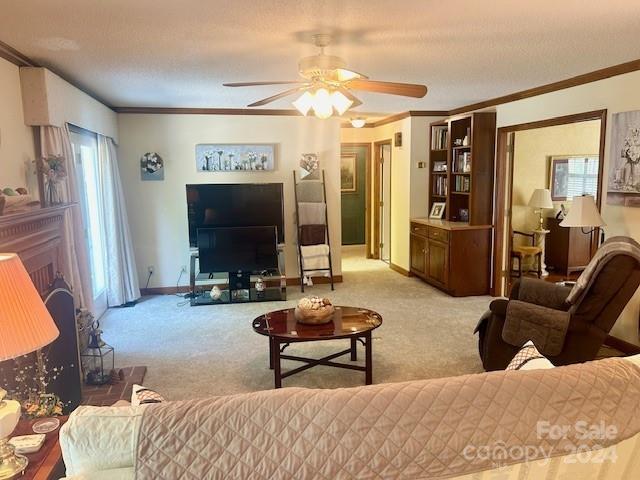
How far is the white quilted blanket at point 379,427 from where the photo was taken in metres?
1.16

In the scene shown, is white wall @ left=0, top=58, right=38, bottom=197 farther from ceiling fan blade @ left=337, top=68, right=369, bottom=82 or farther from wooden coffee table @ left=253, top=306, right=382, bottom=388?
ceiling fan blade @ left=337, top=68, right=369, bottom=82

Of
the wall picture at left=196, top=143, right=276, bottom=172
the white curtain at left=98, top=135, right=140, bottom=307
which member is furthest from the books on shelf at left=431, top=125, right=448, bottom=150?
the white curtain at left=98, top=135, right=140, bottom=307

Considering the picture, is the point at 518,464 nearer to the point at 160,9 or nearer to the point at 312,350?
the point at 160,9

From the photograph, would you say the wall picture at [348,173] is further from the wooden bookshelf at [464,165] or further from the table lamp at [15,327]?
the table lamp at [15,327]

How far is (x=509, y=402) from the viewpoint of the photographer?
4.21ft

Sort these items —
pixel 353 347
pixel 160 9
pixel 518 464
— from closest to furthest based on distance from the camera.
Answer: pixel 518 464 < pixel 160 9 < pixel 353 347

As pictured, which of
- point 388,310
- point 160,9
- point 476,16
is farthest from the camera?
point 388,310

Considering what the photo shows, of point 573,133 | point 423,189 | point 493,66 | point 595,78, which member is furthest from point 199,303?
point 573,133

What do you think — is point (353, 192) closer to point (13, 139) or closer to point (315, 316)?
point (315, 316)

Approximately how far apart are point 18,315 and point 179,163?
192 inches

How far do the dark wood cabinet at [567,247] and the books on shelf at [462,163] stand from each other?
A: 170 centimetres

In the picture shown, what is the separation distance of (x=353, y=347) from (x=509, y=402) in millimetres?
2537

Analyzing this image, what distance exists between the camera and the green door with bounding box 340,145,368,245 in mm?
8977

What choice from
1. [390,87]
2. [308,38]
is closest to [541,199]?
[390,87]
